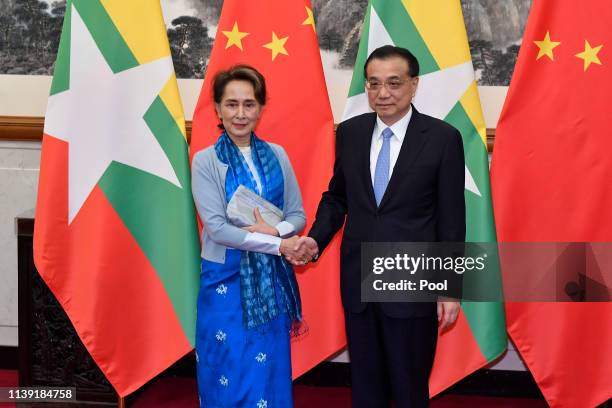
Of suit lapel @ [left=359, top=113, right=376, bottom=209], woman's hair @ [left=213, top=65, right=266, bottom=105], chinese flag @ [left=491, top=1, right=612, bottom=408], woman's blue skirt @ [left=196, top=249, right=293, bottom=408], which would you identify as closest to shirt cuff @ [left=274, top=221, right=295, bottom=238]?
woman's blue skirt @ [left=196, top=249, right=293, bottom=408]

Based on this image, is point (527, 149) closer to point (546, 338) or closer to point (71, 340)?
point (546, 338)

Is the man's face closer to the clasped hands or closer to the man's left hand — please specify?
the clasped hands

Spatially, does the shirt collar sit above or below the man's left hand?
above

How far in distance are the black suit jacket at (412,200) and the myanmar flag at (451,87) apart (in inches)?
28.9

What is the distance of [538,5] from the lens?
2.79 metres

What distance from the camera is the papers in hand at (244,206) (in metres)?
2.21

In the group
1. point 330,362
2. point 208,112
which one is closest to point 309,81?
point 208,112

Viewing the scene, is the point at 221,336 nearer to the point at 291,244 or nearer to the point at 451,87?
the point at 291,244

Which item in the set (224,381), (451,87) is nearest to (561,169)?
(451,87)

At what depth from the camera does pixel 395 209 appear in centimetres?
208

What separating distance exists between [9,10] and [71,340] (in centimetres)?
174

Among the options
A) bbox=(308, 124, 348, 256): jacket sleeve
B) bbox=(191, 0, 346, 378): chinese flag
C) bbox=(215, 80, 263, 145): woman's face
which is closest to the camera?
bbox=(215, 80, 263, 145): woman's face

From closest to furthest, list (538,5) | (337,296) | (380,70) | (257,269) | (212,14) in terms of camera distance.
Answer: (380,70) → (257,269) → (538,5) → (337,296) → (212,14)

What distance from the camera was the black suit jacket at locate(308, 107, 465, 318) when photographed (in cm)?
207
